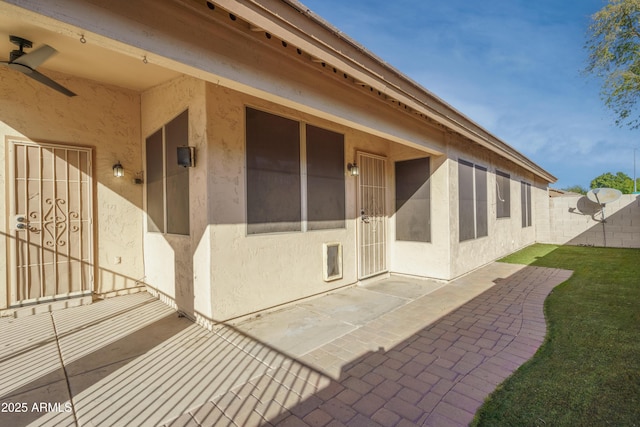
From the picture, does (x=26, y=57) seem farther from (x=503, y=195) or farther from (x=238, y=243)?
(x=503, y=195)

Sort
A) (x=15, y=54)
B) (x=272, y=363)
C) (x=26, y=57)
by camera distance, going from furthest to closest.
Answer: (x=15, y=54)
(x=26, y=57)
(x=272, y=363)

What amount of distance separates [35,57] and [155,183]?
2437 mm

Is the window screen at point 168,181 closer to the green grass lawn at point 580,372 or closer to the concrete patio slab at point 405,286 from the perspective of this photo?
the concrete patio slab at point 405,286

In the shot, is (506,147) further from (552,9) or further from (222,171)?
(552,9)

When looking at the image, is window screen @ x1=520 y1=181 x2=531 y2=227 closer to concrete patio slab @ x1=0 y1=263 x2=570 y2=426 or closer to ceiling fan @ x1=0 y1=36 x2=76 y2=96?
concrete patio slab @ x1=0 y1=263 x2=570 y2=426

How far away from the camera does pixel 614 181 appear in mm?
54406

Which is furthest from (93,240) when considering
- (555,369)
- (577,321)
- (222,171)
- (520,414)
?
(577,321)

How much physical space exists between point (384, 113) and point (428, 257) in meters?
3.47

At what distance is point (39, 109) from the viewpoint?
187 inches

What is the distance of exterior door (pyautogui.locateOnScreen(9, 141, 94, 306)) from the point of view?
4.59m

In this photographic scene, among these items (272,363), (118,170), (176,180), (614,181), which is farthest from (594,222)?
(614,181)

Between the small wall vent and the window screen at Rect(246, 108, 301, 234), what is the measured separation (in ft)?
2.65

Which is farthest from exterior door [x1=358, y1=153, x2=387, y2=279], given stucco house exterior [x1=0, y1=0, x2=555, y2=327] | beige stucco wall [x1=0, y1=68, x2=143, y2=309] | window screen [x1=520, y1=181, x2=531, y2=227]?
window screen [x1=520, y1=181, x2=531, y2=227]

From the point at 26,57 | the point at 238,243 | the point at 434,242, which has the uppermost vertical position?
the point at 26,57
